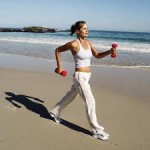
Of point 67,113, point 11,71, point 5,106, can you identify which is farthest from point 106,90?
point 11,71

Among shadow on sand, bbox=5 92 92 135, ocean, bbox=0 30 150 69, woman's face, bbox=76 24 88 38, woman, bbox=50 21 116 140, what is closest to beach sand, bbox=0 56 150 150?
shadow on sand, bbox=5 92 92 135

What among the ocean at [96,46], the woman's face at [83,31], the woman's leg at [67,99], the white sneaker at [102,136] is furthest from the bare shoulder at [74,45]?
the ocean at [96,46]

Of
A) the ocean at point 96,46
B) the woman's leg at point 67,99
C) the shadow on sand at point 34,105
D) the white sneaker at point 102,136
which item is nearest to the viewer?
the white sneaker at point 102,136

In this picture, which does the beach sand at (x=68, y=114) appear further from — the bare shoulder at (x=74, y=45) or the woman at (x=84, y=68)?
the bare shoulder at (x=74, y=45)

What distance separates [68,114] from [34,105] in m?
0.97

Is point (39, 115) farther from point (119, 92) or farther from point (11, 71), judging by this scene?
point (11, 71)

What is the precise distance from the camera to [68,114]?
5617 millimetres

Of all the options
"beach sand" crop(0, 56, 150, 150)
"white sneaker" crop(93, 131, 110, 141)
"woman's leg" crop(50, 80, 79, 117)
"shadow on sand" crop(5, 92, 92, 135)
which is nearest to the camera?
"beach sand" crop(0, 56, 150, 150)

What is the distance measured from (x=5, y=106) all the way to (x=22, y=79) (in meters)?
2.82

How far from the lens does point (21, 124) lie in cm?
496

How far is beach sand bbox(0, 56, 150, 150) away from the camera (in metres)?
4.33

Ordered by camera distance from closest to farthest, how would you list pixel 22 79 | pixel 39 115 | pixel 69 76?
pixel 39 115 < pixel 22 79 < pixel 69 76

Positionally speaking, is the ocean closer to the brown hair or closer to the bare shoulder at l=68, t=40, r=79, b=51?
the brown hair

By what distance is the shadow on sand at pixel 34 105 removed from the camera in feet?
16.3
